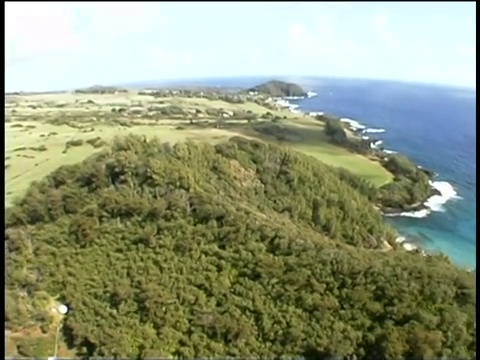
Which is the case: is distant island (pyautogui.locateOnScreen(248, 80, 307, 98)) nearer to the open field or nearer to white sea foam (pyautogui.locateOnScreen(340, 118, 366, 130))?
the open field

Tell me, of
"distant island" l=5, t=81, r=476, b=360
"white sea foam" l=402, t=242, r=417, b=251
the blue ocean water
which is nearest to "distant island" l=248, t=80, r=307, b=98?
"distant island" l=5, t=81, r=476, b=360

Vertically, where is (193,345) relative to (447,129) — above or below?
below

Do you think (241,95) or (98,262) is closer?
(98,262)

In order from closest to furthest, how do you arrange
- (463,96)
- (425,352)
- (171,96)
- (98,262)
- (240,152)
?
(425,352)
(98,262)
(463,96)
(240,152)
(171,96)

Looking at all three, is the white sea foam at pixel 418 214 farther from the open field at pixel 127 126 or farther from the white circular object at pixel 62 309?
the white circular object at pixel 62 309

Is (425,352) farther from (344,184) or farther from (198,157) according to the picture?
(198,157)

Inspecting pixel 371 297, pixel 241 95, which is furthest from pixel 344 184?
pixel 241 95
